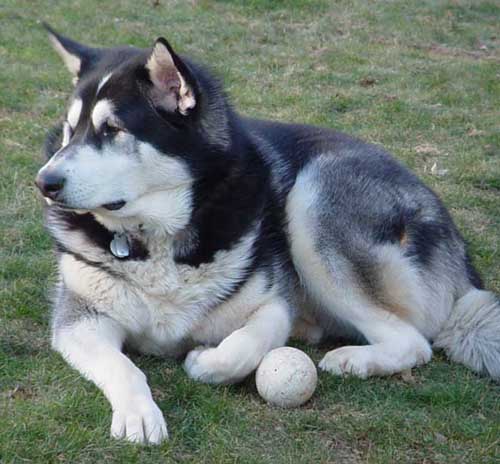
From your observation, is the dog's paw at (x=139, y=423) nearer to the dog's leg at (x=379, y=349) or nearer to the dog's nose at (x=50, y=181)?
the dog's nose at (x=50, y=181)

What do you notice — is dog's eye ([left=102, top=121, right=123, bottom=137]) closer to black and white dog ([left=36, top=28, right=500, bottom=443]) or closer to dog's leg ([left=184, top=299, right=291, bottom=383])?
black and white dog ([left=36, top=28, right=500, bottom=443])

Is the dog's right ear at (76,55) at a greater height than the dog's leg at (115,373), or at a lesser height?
greater

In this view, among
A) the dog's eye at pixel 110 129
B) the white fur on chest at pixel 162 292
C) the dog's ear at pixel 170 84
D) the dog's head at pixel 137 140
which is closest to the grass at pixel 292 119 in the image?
the white fur on chest at pixel 162 292

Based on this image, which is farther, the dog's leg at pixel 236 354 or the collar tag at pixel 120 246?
the collar tag at pixel 120 246

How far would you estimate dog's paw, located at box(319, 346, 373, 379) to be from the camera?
393 centimetres

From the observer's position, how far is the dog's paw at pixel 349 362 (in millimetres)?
3926

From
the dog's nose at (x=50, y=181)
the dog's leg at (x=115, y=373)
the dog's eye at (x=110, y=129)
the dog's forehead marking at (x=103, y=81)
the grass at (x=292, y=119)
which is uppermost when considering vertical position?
the dog's forehead marking at (x=103, y=81)

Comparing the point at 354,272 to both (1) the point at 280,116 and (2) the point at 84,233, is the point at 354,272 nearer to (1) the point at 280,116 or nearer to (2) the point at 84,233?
(2) the point at 84,233

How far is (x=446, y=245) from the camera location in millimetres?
4434

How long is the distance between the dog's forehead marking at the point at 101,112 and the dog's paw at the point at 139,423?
1.11 meters

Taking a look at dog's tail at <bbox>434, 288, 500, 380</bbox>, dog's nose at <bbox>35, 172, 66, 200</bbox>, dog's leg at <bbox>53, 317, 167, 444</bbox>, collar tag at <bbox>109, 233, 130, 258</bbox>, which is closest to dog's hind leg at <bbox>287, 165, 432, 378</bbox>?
dog's tail at <bbox>434, 288, 500, 380</bbox>

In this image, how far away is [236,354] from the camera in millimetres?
3688

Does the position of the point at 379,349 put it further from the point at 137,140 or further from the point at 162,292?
the point at 137,140

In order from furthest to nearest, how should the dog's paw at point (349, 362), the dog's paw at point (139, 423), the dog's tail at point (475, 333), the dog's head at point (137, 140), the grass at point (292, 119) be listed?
the dog's tail at point (475, 333) → the dog's paw at point (349, 362) → the dog's head at point (137, 140) → the grass at point (292, 119) → the dog's paw at point (139, 423)
